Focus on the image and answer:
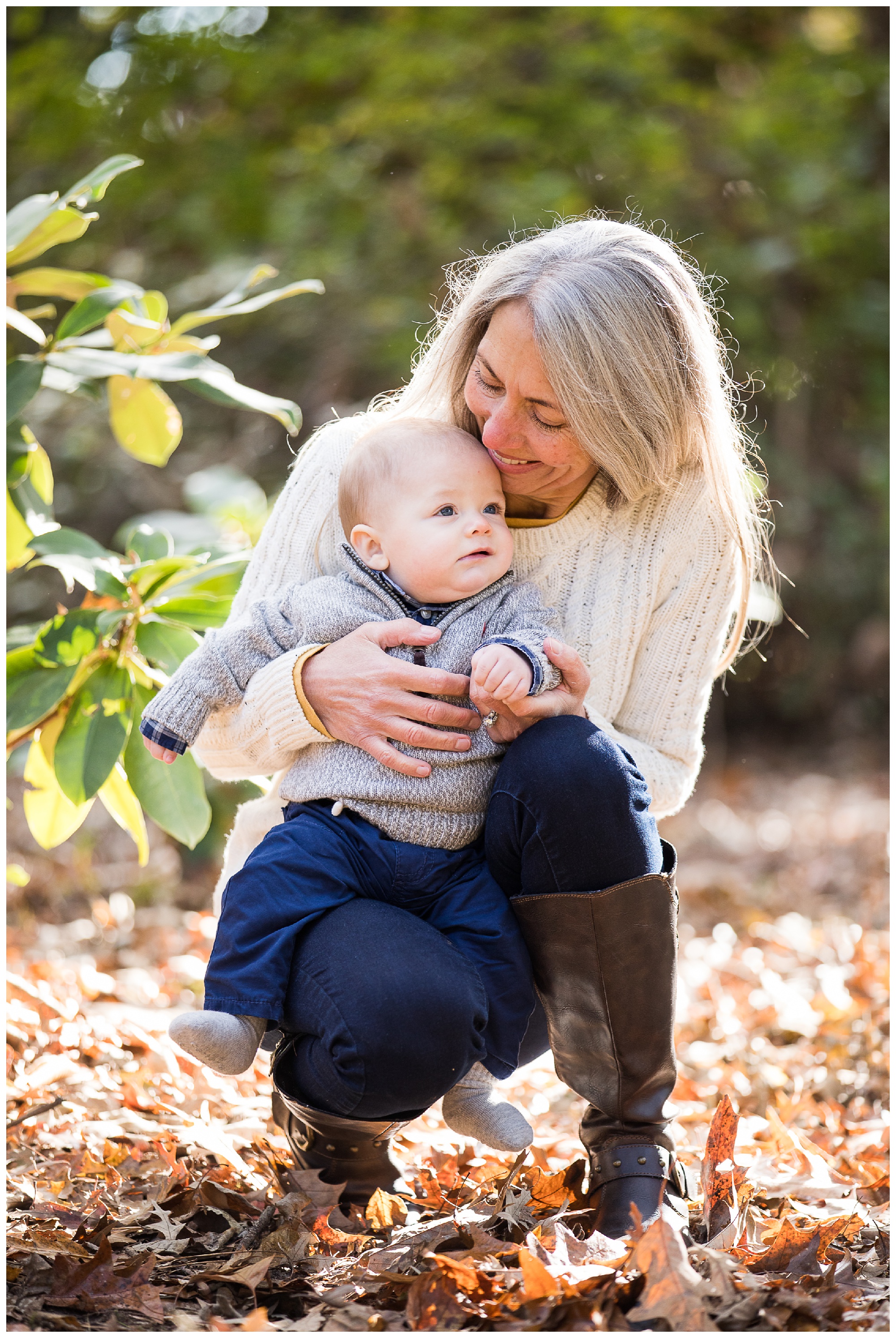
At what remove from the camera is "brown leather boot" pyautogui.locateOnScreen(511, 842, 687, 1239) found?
1370 millimetres

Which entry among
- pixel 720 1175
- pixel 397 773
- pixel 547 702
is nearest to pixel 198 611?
pixel 397 773

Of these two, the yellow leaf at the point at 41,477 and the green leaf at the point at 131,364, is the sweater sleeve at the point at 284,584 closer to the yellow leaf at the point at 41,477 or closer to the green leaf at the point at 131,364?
the green leaf at the point at 131,364

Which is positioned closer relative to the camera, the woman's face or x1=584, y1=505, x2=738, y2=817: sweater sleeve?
the woman's face

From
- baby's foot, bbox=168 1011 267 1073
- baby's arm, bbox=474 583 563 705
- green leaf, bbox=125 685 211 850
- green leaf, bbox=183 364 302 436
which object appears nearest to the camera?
baby's foot, bbox=168 1011 267 1073

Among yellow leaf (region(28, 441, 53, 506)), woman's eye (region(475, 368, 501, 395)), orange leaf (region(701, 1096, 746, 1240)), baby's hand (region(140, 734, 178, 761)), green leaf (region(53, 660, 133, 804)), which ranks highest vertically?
woman's eye (region(475, 368, 501, 395))

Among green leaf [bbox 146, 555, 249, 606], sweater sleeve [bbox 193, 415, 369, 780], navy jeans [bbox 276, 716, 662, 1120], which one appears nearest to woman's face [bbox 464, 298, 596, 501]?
sweater sleeve [bbox 193, 415, 369, 780]

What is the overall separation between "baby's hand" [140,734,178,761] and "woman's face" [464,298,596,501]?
56 cm

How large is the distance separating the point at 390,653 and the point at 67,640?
0.56m

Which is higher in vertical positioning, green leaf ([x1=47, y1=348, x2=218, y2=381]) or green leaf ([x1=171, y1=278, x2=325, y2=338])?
green leaf ([x1=171, y1=278, x2=325, y2=338])

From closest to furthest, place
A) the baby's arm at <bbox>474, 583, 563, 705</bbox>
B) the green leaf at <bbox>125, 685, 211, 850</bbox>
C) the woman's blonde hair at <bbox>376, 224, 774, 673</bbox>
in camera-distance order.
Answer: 1. the baby's arm at <bbox>474, 583, 563, 705</bbox>
2. the woman's blonde hair at <bbox>376, 224, 774, 673</bbox>
3. the green leaf at <bbox>125, 685, 211, 850</bbox>

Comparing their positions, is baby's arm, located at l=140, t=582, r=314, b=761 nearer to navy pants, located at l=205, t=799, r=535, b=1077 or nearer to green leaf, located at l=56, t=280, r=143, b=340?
navy pants, located at l=205, t=799, r=535, b=1077

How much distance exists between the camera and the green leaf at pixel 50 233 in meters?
1.83

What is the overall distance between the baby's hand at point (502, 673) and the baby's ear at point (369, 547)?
0.21 m

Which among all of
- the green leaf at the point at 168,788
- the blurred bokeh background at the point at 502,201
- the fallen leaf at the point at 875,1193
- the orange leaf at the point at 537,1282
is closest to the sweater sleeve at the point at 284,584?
the green leaf at the point at 168,788
